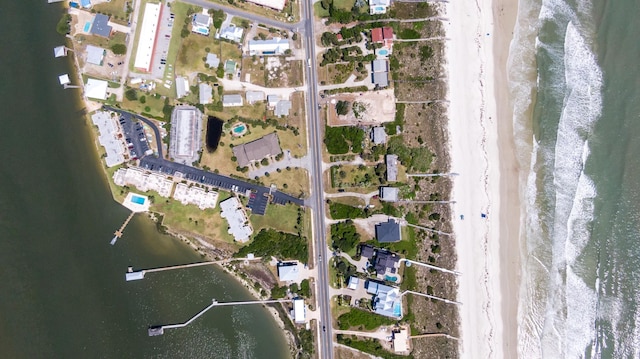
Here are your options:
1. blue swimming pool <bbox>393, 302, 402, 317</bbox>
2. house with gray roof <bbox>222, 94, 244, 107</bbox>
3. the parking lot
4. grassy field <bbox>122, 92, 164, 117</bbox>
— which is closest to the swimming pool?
house with gray roof <bbox>222, 94, 244, 107</bbox>

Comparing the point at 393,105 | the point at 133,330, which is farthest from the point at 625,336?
the point at 133,330

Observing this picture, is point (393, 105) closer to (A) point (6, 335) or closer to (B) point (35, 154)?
(B) point (35, 154)

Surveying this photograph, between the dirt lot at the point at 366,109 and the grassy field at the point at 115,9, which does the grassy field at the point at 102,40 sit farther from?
the dirt lot at the point at 366,109

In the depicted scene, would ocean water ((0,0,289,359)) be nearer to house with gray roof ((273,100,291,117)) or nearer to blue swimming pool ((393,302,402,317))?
blue swimming pool ((393,302,402,317))

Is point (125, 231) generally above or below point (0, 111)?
below

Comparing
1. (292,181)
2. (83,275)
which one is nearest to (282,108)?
(292,181)

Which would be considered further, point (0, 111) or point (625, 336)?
point (0, 111)
